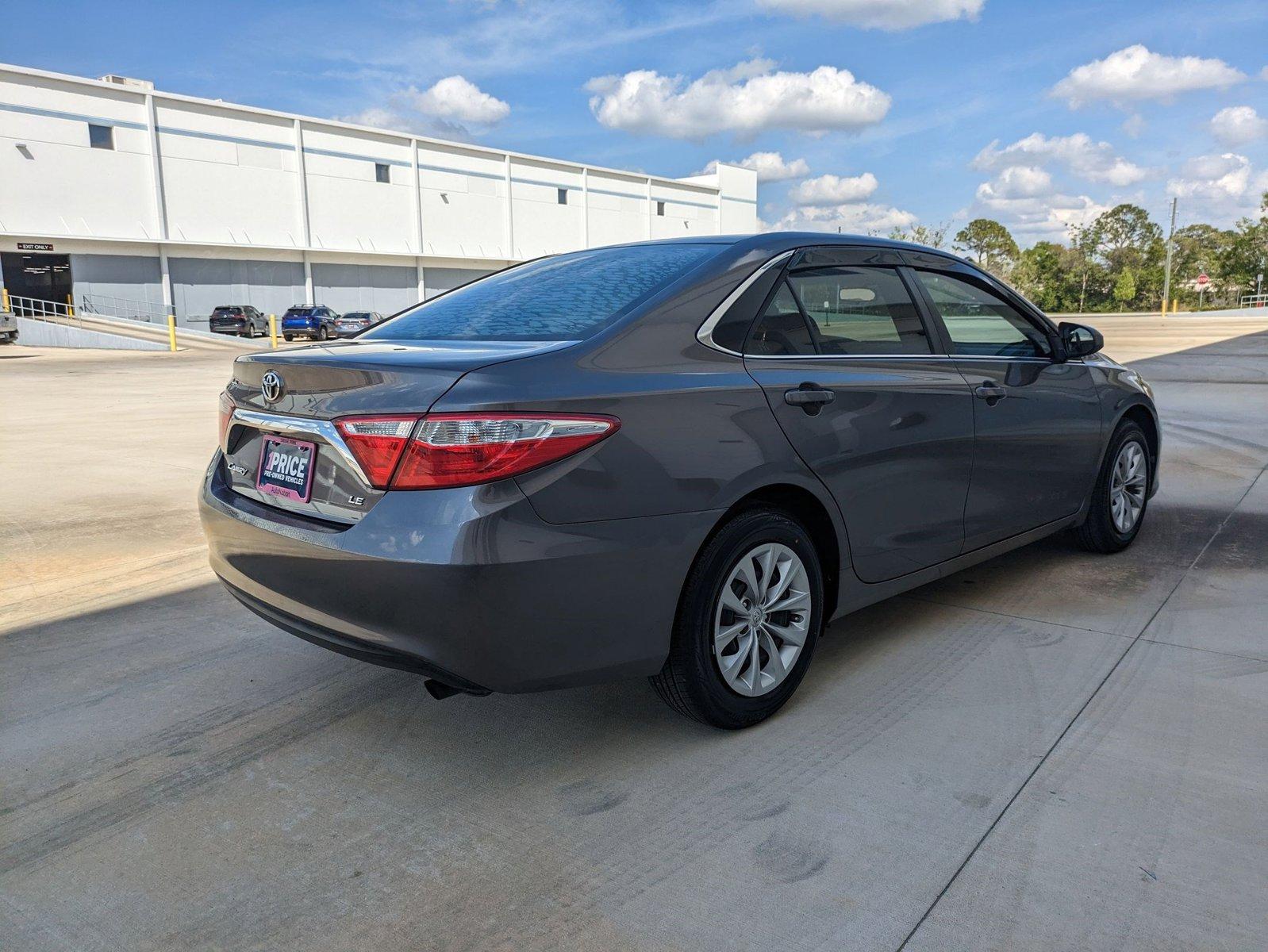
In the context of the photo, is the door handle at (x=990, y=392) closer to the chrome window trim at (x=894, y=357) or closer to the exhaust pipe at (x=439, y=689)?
the chrome window trim at (x=894, y=357)

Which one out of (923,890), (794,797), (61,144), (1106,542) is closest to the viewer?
(923,890)

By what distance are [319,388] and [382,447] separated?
0.36m

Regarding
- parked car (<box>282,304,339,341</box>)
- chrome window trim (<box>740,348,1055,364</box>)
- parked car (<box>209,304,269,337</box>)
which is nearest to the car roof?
chrome window trim (<box>740,348,1055,364</box>)

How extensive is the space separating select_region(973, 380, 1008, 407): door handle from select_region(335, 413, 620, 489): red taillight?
6.67ft

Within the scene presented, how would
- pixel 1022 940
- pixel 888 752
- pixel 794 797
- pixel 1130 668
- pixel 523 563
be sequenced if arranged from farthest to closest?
pixel 1130 668, pixel 888 752, pixel 794 797, pixel 523 563, pixel 1022 940

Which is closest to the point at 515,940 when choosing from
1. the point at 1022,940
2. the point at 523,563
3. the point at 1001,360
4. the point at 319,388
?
the point at 523,563

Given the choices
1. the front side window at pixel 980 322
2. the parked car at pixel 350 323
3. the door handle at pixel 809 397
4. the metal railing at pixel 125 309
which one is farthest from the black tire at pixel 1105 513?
the metal railing at pixel 125 309

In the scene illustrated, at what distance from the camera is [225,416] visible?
3.25 m

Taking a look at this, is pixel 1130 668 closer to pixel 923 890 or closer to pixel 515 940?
pixel 923 890

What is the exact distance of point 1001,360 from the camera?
411cm

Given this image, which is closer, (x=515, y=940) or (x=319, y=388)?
(x=515, y=940)

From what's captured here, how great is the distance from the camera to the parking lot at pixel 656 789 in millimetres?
2209

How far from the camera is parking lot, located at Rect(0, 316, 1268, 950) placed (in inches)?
87.0

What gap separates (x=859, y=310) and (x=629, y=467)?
55.1 inches
